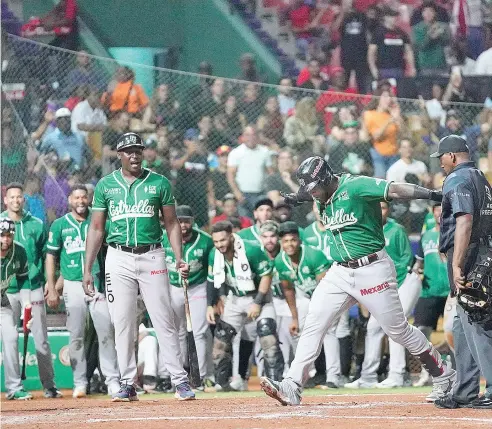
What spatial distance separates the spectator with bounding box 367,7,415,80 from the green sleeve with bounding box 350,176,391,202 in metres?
8.72

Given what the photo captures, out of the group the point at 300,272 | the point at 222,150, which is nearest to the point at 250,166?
the point at 222,150

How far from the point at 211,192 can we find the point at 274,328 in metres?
3.04

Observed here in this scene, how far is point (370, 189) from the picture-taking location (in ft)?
29.2

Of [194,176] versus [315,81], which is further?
[315,81]

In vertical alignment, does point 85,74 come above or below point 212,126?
above

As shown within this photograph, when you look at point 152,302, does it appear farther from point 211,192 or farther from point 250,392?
point 211,192

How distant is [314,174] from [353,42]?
9.32 meters

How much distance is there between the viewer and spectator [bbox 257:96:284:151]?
1569 cm

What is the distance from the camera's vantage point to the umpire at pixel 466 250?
8.57 m

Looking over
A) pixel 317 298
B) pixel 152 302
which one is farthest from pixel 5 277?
pixel 317 298

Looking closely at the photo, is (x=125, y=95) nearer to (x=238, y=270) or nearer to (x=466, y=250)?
(x=238, y=270)

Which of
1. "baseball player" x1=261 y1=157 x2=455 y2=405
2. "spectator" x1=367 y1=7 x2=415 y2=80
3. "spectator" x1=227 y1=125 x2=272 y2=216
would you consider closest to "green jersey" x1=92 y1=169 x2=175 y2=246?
"baseball player" x1=261 y1=157 x2=455 y2=405

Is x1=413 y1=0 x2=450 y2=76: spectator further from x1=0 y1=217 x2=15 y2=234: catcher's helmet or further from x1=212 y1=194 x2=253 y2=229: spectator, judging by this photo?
x1=0 y1=217 x2=15 y2=234: catcher's helmet

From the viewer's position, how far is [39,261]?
12945 mm
